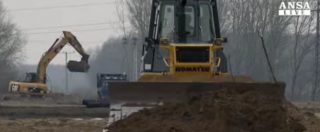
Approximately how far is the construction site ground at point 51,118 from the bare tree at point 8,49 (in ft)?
114

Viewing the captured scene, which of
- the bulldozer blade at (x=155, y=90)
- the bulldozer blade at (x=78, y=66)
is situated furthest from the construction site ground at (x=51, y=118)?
the bulldozer blade at (x=155, y=90)

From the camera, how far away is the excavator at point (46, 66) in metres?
44.2

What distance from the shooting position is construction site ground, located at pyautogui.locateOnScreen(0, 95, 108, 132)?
17.2m

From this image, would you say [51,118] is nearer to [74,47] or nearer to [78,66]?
[74,47]

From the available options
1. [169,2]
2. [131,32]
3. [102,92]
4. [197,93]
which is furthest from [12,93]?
[197,93]

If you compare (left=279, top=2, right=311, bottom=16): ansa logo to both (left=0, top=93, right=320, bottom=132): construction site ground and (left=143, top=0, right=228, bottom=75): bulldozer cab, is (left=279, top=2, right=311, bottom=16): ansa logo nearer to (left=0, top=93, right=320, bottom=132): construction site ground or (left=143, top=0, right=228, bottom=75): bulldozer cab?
(left=0, top=93, right=320, bottom=132): construction site ground

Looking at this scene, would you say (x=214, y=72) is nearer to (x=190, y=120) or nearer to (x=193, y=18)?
(x=193, y=18)

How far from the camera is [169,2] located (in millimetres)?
16234

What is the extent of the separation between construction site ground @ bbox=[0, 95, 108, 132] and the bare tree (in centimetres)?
3470

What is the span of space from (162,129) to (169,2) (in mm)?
4825

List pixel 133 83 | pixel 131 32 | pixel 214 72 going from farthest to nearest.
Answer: pixel 131 32 → pixel 214 72 → pixel 133 83

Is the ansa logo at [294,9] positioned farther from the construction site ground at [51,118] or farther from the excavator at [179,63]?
the excavator at [179,63]

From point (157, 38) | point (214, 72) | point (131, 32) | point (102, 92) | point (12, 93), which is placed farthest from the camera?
point (131, 32)

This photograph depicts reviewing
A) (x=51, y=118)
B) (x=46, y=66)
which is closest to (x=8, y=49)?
(x=46, y=66)
